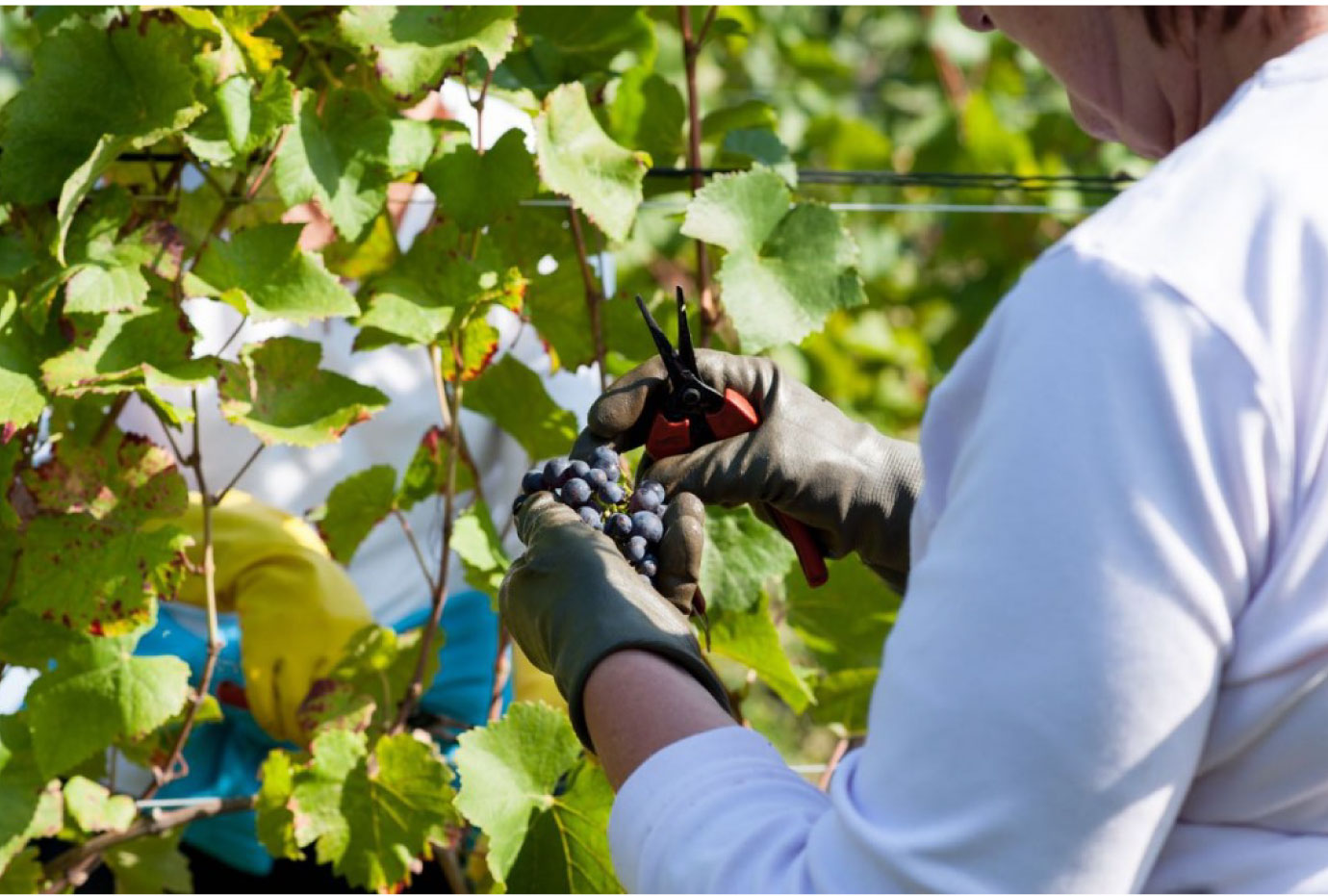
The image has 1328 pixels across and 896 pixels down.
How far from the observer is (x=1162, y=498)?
62 centimetres

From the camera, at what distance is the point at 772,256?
151cm

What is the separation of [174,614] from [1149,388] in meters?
1.30

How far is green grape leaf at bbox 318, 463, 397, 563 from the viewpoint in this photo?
1.59 metres

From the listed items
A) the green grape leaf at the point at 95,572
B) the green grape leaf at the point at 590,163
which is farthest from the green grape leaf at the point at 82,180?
the green grape leaf at the point at 590,163

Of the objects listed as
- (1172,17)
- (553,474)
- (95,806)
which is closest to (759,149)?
(553,474)

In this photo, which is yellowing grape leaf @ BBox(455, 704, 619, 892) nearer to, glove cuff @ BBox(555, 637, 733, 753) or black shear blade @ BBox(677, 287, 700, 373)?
black shear blade @ BBox(677, 287, 700, 373)

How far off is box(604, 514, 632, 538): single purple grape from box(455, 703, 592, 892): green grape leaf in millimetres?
369

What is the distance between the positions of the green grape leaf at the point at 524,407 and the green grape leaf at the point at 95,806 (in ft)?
1.58

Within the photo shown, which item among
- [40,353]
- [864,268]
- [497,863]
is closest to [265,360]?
[40,353]

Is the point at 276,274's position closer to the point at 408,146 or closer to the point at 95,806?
the point at 408,146

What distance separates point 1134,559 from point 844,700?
113cm

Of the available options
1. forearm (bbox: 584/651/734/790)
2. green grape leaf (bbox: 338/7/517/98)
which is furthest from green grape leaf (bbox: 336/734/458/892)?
forearm (bbox: 584/651/734/790)

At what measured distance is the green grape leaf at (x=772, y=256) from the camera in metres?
1.46

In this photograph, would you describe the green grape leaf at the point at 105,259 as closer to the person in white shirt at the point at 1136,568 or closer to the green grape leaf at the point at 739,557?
the green grape leaf at the point at 739,557
